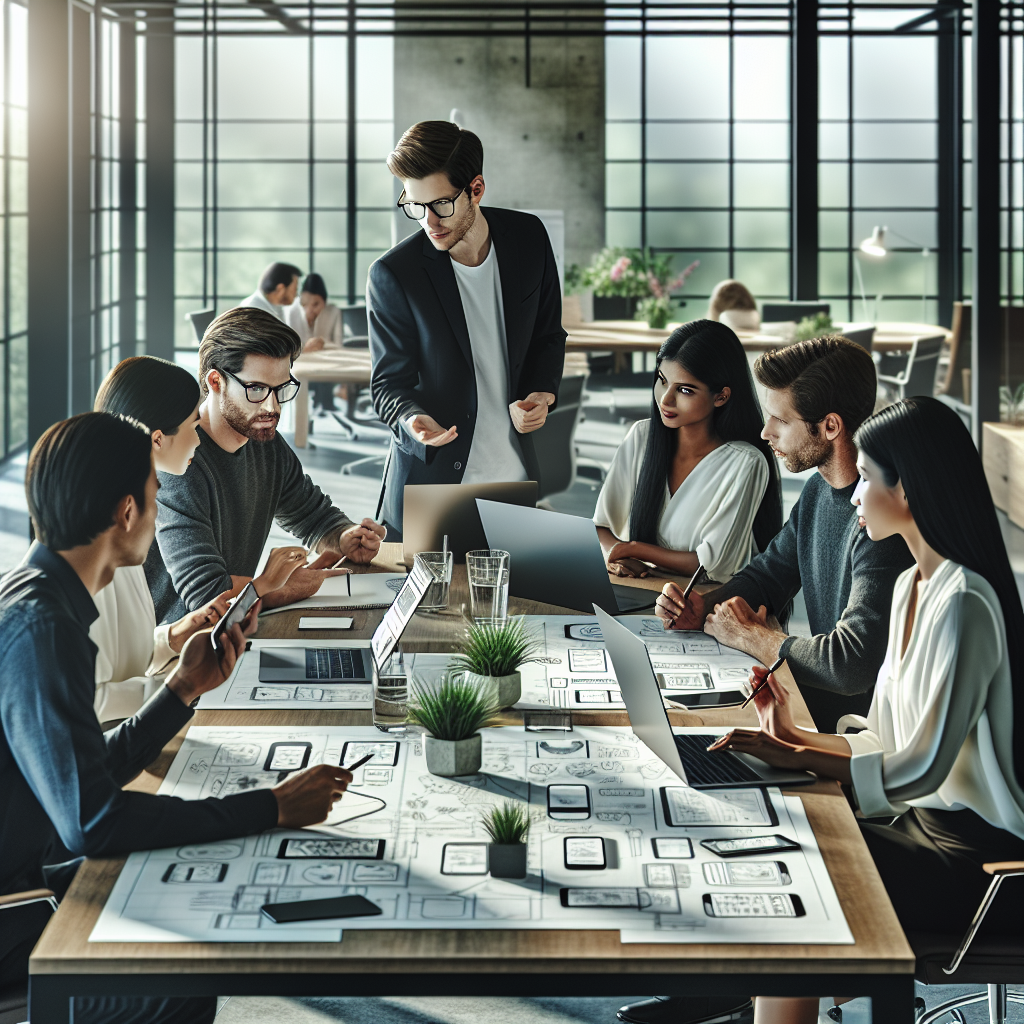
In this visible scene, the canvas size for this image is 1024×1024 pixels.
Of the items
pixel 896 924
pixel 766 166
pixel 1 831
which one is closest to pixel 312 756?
A: pixel 1 831

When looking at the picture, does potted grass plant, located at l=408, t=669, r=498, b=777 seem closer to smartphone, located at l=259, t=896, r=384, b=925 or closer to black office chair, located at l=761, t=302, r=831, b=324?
smartphone, located at l=259, t=896, r=384, b=925

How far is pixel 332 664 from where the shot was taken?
98.7 inches

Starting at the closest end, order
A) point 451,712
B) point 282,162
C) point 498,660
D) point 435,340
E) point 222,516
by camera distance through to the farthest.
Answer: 1. point 451,712
2. point 498,660
3. point 222,516
4. point 435,340
5. point 282,162

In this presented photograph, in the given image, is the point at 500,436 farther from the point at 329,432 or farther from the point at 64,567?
the point at 329,432

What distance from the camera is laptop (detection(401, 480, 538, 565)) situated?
315 cm

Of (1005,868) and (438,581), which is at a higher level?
(438,581)

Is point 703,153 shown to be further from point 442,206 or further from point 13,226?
point 442,206

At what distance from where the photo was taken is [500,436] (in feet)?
12.5

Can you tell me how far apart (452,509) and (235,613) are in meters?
1.19

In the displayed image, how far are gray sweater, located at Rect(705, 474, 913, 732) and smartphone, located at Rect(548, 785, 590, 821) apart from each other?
0.79 metres

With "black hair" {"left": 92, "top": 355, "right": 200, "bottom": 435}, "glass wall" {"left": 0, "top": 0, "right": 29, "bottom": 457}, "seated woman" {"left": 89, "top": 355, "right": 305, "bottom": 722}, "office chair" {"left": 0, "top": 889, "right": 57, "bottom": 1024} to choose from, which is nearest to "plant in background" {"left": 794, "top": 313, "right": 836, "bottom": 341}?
"glass wall" {"left": 0, "top": 0, "right": 29, "bottom": 457}

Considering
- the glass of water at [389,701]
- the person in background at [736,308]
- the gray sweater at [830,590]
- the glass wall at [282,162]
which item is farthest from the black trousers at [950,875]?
the glass wall at [282,162]

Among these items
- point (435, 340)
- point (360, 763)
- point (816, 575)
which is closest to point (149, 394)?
point (360, 763)

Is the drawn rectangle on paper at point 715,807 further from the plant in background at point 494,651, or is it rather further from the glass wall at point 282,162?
the glass wall at point 282,162
